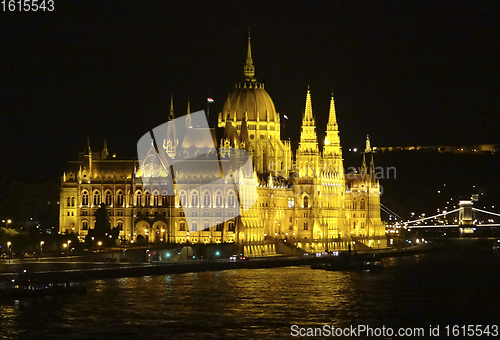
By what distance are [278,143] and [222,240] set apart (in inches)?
1015

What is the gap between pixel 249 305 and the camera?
79.4 metres

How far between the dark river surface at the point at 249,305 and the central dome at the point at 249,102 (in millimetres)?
35684

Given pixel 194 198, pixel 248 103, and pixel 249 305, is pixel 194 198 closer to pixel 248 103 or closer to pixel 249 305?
pixel 248 103

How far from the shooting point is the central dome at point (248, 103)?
138625 millimetres

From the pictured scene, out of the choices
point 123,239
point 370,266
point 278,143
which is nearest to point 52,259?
point 123,239

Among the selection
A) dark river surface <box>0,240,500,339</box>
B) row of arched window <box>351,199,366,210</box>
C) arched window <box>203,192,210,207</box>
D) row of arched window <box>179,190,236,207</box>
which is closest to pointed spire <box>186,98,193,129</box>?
row of arched window <box>179,190,236,207</box>

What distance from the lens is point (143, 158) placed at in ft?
414

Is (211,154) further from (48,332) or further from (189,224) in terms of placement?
(48,332)

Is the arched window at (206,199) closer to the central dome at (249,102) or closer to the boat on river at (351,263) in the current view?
the boat on river at (351,263)

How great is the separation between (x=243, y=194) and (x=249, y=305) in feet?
142

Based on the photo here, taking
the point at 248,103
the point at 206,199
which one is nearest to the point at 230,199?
the point at 206,199

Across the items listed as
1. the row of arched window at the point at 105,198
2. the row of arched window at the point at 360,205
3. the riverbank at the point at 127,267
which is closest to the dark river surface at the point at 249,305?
the riverbank at the point at 127,267

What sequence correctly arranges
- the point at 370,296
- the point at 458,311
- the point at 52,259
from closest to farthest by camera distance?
the point at 458,311
the point at 370,296
the point at 52,259

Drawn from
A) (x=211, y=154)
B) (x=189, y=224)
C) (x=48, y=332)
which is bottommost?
(x=48, y=332)
